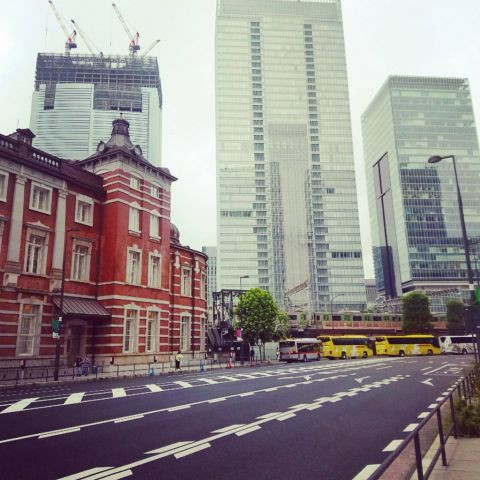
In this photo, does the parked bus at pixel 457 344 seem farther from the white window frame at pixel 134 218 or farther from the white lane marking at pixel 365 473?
the white lane marking at pixel 365 473

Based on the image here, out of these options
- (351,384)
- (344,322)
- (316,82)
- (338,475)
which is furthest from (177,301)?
(316,82)

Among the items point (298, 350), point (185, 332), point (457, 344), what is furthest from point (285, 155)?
point (185, 332)

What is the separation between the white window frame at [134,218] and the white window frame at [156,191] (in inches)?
92.2

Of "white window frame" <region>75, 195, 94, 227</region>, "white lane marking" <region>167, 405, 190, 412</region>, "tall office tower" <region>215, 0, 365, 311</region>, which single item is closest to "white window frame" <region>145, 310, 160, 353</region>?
"white window frame" <region>75, 195, 94, 227</region>

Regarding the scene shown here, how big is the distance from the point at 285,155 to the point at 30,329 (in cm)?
Result: 12231

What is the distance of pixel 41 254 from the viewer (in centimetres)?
2727

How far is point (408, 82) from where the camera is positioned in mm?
146875

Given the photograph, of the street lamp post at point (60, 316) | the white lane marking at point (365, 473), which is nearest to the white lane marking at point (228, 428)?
the white lane marking at point (365, 473)

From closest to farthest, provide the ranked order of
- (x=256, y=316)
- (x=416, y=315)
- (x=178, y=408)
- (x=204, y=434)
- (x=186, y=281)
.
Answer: (x=204, y=434)
(x=178, y=408)
(x=186, y=281)
(x=256, y=316)
(x=416, y=315)

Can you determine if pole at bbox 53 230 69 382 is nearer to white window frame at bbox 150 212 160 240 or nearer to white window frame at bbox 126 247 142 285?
white window frame at bbox 126 247 142 285

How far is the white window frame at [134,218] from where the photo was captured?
109 ft

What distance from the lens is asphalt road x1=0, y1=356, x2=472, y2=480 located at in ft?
21.1

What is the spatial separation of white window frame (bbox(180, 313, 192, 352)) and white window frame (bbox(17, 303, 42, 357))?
15792 millimetres

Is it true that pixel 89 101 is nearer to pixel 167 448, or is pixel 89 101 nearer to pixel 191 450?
pixel 167 448
